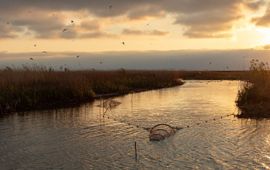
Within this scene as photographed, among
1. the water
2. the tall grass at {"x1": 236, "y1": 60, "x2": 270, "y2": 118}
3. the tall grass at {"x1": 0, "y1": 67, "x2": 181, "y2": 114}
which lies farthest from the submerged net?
the tall grass at {"x1": 0, "y1": 67, "x2": 181, "y2": 114}

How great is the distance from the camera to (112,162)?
14.8m

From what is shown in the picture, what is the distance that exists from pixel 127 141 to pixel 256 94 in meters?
12.0

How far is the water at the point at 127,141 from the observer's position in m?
14.7

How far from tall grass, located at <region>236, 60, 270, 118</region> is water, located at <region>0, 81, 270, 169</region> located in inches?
41.3

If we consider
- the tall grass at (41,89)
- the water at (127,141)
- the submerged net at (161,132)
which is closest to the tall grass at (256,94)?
the water at (127,141)

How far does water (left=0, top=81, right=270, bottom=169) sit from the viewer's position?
48.3 feet

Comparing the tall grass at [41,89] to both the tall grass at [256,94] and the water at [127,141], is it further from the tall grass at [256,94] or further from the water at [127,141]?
the tall grass at [256,94]

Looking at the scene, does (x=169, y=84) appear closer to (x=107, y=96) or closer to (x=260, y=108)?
(x=107, y=96)

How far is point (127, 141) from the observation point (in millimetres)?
18047

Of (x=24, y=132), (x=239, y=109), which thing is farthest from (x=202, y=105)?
(x=24, y=132)

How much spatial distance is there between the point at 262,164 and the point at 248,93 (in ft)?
45.1

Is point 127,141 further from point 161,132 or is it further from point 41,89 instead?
point 41,89

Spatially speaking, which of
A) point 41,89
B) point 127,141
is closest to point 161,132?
point 127,141

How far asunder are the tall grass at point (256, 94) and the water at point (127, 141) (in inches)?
41.3
